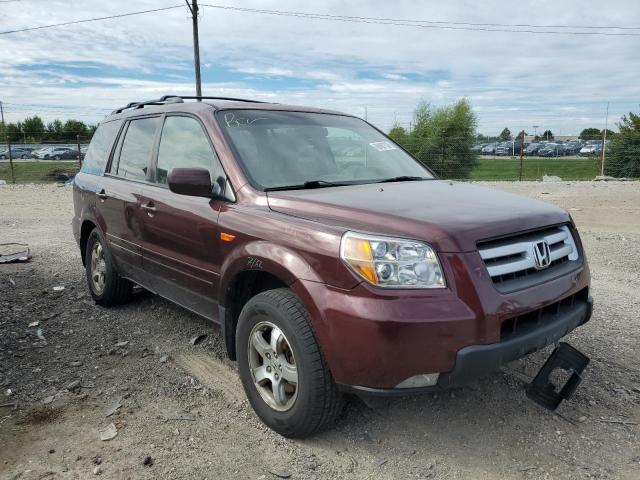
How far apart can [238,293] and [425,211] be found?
1.25 m

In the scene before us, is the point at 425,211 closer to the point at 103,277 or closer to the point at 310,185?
the point at 310,185

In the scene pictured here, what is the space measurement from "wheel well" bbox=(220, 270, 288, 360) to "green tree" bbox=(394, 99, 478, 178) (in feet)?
54.7

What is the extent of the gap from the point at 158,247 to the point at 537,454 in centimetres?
277

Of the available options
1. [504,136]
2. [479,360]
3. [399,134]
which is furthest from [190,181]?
[504,136]

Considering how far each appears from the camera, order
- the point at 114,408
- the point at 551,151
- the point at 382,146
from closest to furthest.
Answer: the point at 114,408
the point at 382,146
the point at 551,151

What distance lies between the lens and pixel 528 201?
330 centimetres

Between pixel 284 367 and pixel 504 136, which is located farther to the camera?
pixel 504 136

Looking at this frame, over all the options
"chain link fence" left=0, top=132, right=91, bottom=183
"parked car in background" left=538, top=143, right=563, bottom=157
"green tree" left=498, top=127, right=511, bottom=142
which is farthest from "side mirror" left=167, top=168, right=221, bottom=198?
"parked car in background" left=538, top=143, right=563, bottom=157

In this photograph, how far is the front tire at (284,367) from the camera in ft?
8.82

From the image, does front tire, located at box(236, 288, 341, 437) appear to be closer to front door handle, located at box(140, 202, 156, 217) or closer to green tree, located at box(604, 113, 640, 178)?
front door handle, located at box(140, 202, 156, 217)

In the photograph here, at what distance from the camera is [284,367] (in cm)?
290

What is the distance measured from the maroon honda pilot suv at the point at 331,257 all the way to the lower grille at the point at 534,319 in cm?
1

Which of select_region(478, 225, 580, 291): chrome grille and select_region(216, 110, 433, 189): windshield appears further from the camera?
select_region(216, 110, 433, 189): windshield

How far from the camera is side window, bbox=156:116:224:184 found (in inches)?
141
